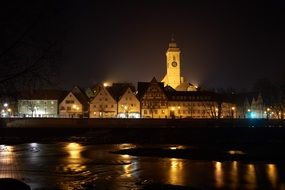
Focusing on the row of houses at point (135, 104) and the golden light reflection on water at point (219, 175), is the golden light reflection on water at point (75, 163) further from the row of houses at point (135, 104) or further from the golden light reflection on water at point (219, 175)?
the row of houses at point (135, 104)

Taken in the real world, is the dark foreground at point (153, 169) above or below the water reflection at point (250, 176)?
above

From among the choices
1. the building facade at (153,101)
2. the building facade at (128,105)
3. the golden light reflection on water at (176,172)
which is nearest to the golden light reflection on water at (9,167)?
the golden light reflection on water at (176,172)

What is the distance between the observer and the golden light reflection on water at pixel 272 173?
38.5 meters

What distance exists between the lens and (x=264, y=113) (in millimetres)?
171375

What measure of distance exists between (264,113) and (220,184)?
5488 inches

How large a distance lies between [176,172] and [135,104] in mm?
106099

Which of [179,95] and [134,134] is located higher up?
[179,95]

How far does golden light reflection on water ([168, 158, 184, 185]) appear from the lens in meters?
38.6

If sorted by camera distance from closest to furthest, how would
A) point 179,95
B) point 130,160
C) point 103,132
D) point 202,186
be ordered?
1. point 202,186
2. point 130,160
3. point 103,132
4. point 179,95

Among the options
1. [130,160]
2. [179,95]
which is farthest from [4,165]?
[179,95]

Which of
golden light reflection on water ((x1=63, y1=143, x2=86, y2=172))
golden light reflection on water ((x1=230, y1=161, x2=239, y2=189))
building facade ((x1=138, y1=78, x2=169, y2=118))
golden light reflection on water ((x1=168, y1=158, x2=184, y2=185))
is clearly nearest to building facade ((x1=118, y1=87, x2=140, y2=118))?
building facade ((x1=138, y1=78, x2=169, y2=118))

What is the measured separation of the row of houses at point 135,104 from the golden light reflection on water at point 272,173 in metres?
90.1

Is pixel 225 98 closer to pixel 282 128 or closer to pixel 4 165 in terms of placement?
pixel 282 128

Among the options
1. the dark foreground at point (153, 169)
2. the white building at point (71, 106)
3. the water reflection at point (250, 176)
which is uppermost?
the white building at point (71, 106)
